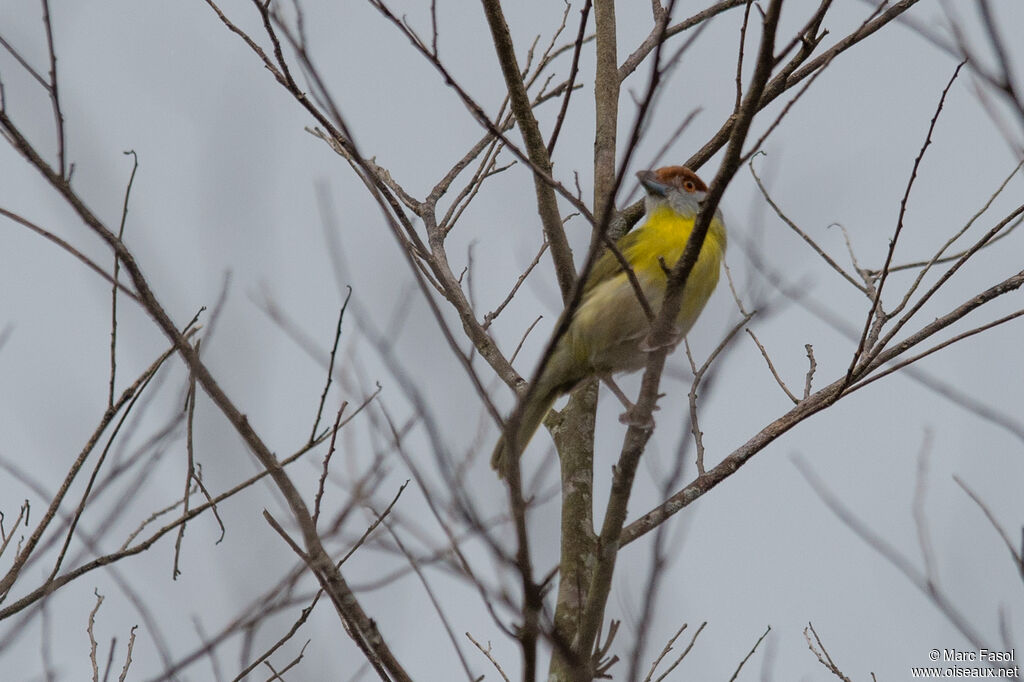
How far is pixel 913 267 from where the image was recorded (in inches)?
177

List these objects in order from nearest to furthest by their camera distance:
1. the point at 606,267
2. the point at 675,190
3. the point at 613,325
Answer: the point at 613,325 → the point at 606,267 → the point at 675,190

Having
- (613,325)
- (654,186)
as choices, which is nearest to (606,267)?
(613,325)

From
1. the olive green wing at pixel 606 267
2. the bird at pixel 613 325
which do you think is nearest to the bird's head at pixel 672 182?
the olive green wing at pixel 606 267

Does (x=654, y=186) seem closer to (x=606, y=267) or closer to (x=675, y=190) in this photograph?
(x=675, y=190)

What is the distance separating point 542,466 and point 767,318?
100cm

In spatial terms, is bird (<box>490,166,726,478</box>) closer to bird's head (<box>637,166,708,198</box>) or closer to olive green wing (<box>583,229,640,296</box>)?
olive green wing (<box>583,229,640,296</box>)

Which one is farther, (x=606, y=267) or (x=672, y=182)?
(x=672, y=182)

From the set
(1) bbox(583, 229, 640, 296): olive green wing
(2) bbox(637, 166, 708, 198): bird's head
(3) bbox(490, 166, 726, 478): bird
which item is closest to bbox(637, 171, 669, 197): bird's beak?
(2) bbox(637, 166, 708, 198): bird's head

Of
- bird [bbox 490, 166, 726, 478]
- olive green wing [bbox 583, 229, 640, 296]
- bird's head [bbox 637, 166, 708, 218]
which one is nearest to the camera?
bird [bbox 490, 166, 726, 478]

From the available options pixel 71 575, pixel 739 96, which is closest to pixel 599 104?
pixel 739 96

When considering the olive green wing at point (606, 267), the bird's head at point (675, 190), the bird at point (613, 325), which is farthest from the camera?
the bird's head at point (675, 190)

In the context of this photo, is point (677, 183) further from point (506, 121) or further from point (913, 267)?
point (913, 267)

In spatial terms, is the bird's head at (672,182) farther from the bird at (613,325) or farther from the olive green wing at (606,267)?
the bird at (613,325)

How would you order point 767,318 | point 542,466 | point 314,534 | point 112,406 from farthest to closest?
1. point 767,318
2. point 112,406
3. point 542,466
4. point 314,534
